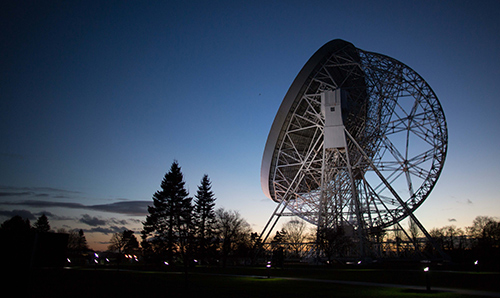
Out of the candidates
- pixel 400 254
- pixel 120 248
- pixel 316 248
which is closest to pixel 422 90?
pixel 400 254

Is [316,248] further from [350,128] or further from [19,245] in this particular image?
[19,245]

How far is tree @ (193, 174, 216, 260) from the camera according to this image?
47250mm

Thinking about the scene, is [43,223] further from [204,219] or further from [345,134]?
[345,134]

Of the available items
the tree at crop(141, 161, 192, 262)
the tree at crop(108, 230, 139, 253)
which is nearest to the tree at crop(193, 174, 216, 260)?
the tree at crop(141, 161, 192, 262)

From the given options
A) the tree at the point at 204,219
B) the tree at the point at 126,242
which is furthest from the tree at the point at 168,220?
the tree at the point at 126,242

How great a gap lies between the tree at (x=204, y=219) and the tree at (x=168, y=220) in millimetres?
2710

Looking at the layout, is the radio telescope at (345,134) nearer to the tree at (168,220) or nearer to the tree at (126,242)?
the tree at (168,220)

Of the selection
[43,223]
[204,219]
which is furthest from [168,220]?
[43,223]

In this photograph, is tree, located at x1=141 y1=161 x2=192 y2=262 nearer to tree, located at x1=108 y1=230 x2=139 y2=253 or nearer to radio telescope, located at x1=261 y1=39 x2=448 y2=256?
radio telescope, located at x1=261 y1=39 x2=448 y2=256

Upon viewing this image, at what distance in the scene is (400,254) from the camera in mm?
29656

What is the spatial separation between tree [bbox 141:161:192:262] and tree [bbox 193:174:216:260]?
271 cm

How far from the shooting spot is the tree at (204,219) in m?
47.2

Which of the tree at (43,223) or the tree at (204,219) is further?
the tree at (43,223)

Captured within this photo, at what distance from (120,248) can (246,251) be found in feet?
191
